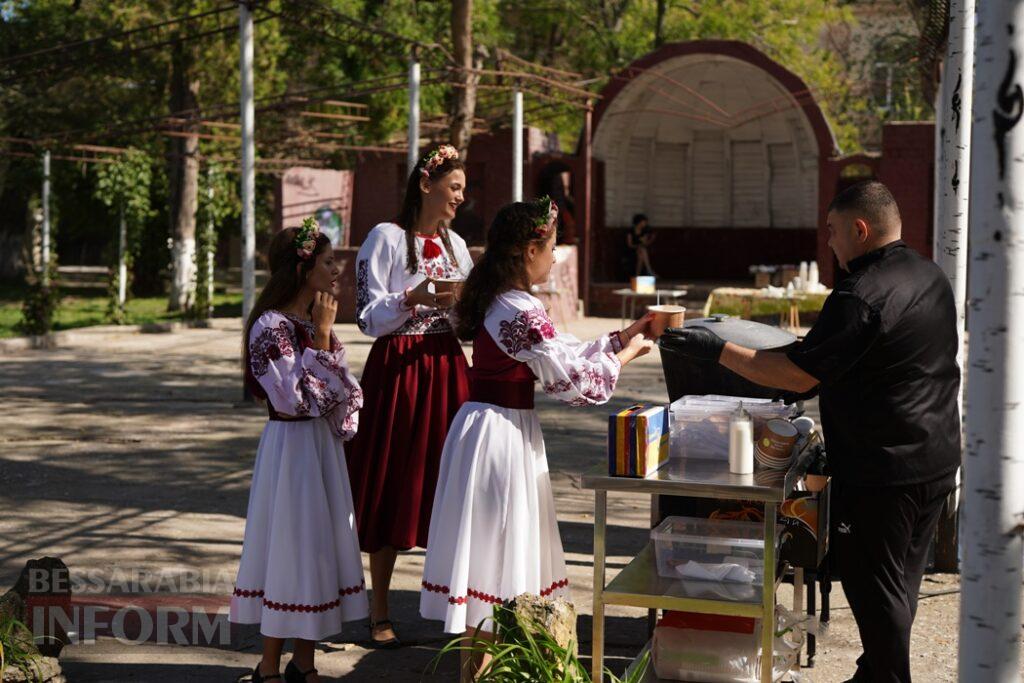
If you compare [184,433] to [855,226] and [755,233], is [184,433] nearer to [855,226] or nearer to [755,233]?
[855,226]

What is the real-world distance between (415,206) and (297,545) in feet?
5.34

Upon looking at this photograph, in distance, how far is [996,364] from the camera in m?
3.21

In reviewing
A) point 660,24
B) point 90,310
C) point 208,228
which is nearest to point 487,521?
point 208,228

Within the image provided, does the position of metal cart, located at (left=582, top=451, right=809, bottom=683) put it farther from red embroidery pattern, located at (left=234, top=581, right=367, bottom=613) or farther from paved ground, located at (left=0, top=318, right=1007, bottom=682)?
red embroidery pattern, located at (left=234, top=581, right=367, bottom=613)

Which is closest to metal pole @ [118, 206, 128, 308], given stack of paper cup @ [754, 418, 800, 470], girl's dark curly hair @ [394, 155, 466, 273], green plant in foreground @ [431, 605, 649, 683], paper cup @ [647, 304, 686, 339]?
girl's dark curly hair @ [394, 155, 466, 273]

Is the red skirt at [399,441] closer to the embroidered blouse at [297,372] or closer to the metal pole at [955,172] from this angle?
the embroidered blouse at [297,372]

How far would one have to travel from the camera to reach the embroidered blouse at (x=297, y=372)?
15.7 ft

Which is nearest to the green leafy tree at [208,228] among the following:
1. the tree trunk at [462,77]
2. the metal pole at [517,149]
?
the tree trunk at [462,77]

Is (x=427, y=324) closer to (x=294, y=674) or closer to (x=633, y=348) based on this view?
(x=633, y=348)

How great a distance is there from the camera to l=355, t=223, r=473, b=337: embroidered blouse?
542 centimetres

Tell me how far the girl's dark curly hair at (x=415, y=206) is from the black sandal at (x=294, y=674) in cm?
173

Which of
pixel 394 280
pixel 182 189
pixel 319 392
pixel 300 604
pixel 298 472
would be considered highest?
pixel 182 189

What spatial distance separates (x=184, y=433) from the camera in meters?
10.9

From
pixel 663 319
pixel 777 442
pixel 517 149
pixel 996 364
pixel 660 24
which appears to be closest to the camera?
pixel 996 364
